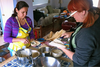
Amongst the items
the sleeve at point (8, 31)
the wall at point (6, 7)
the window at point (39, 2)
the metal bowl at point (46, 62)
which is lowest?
the metal bowl at point (46, 62)

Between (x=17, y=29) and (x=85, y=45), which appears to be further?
(x=17, y=29)

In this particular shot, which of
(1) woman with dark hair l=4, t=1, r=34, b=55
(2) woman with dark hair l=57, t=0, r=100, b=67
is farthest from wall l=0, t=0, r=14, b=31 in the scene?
(2) woman with dark hair l=57, t=0, r=100, b=67

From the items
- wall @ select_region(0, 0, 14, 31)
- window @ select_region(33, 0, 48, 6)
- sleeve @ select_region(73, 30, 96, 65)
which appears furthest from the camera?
window @ select_region(33, 0, 48, 6)

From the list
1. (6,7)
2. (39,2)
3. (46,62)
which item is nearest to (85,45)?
(46,62)

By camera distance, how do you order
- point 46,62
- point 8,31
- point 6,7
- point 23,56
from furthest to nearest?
point 6,7 → point 8,31 → point 23,56 → point 46,62

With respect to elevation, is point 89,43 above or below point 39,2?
below

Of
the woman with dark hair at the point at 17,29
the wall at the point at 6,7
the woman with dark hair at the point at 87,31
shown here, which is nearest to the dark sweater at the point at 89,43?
the woman with dark hair at the point at 87,31

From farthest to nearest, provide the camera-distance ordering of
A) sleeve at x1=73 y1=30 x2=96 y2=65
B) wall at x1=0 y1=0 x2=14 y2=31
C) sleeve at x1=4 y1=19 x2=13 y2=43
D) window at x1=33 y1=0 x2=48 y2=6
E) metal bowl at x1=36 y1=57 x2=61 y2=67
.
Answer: window at x1=33 y1=0 x2=48 y2=6, wall at x1=0 y1=0 x2=14 y2=31, sleeve at x1=4 y1=19 x2=13 y2=43, metal bowl at x1=36 y1=57 x2=61 y2=67, sleeve at x1=73 y1=30 x2=96 y2=65

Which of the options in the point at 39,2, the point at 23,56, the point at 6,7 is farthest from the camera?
the point at 39,2

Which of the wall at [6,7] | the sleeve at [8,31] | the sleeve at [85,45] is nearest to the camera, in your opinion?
the sleeve at [85,45]

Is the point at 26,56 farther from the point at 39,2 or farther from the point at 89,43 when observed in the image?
the point at 39,2

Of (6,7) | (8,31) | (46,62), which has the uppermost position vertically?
(6,7)

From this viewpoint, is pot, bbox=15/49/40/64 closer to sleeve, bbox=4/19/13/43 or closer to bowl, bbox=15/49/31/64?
bowl, bbox=15/49/31/64

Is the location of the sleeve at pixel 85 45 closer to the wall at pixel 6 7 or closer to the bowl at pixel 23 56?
the bowl at pixel 23 56
